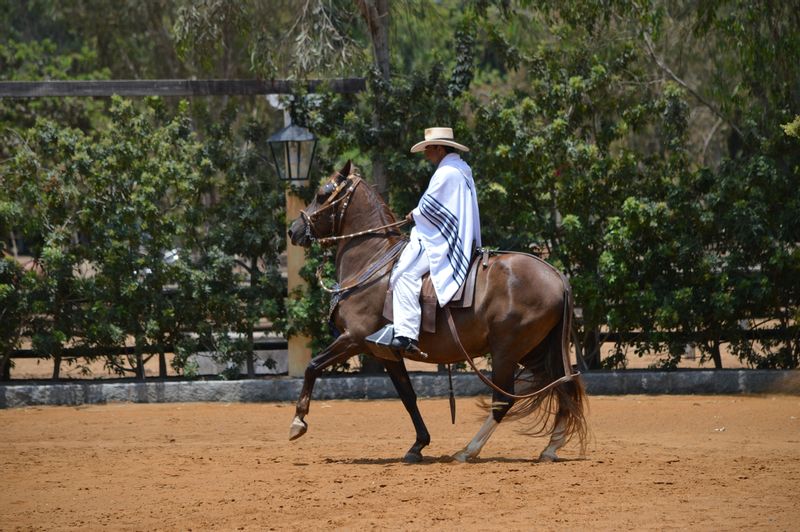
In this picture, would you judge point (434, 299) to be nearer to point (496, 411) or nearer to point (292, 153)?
point (496, 411)

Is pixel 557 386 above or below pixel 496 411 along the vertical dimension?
above

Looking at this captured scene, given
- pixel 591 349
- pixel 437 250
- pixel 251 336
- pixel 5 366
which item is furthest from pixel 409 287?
pixel 5 366

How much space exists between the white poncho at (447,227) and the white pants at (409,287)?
0.10 m

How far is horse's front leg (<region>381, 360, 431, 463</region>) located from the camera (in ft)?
31.4

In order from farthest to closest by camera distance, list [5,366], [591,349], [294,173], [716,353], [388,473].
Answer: [591,349]
[5,366]
[716,353]
[294,173]
[388,473]

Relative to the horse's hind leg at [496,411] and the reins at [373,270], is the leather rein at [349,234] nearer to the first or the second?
the reins at [373,270]

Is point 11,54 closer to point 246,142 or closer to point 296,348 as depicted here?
point 246,142

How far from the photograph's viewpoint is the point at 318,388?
14.4 m

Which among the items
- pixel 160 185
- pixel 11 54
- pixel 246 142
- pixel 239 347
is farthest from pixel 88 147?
pixel 11 54

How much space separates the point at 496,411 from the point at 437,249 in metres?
1.50

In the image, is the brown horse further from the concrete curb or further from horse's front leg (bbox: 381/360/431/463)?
the concrete curb

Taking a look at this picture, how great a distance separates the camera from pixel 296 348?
14891 mm

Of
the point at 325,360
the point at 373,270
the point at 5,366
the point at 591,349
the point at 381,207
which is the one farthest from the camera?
the point at 591,349

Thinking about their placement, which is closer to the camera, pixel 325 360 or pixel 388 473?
pixel 388 473
